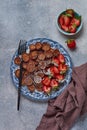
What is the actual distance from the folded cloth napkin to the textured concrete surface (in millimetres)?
28

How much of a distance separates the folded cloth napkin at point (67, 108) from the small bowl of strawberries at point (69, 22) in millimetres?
169

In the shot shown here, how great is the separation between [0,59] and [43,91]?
190 mm

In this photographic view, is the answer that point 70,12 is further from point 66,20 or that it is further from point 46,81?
point 46,81

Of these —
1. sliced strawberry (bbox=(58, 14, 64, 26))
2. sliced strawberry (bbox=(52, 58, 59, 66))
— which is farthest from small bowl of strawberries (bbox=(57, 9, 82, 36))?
sliced strawberry (bbox=(52, 58, 59, 66))

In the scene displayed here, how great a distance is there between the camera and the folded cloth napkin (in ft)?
3.65

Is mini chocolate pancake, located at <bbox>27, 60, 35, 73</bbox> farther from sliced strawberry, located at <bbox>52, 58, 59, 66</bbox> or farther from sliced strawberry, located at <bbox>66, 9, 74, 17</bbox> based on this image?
sliced strawberry, located at <bbox>66, 9, 74, 17</bbox>

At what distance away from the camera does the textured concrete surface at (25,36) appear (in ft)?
3.78

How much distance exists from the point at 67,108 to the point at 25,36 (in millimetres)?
298

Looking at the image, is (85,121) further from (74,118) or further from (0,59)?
(0,59)

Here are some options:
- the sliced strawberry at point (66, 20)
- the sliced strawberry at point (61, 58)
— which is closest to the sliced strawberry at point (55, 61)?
the sliced strawberry at point (61, 58)

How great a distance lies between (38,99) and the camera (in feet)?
3.76

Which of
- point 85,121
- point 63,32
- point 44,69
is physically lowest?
point 85,121

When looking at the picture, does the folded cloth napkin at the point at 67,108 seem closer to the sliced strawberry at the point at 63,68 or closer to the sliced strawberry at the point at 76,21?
the sliced strawberry at the point at 63,68

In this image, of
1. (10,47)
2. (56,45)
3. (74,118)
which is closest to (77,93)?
(74,118)
